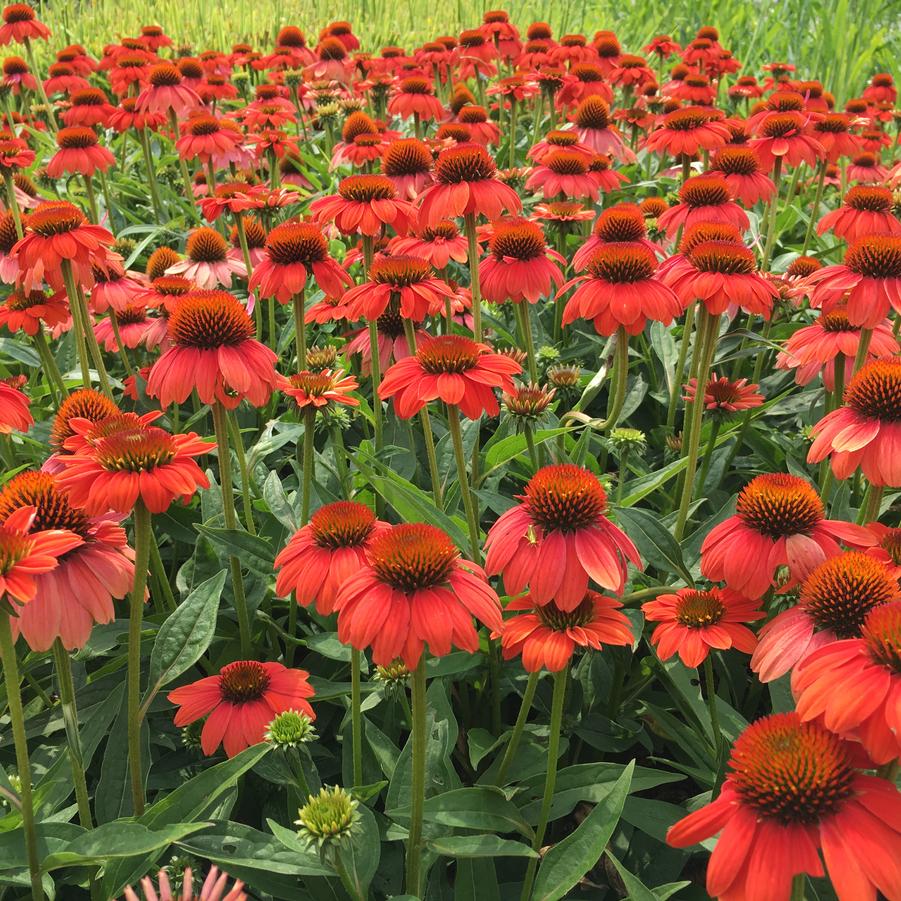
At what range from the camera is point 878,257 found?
2.06 meters

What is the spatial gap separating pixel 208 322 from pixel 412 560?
0.75 meters

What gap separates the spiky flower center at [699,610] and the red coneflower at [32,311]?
1.83m

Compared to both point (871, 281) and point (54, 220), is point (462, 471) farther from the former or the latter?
point (54, 220)

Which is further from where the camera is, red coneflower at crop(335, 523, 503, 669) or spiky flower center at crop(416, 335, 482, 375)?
spiky flower center at crop(416, 335, 482, 375)

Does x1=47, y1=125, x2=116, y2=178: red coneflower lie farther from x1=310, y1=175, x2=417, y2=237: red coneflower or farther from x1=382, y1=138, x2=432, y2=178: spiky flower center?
x1=310, y1=175, x2=417, y2=237: red coneflower

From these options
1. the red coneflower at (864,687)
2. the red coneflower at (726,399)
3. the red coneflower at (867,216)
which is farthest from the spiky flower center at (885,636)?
the red coneflower at (867,216)

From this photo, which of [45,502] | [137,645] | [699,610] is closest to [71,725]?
[137,645]

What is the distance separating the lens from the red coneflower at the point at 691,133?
134 inches

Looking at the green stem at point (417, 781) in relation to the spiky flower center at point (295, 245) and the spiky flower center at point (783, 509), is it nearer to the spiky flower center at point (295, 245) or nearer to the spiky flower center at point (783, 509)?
the spiky flower center at point (783, 509)

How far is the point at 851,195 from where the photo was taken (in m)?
2.80

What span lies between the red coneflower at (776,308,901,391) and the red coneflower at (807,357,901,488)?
0.52m

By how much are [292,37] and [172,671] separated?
5162mm

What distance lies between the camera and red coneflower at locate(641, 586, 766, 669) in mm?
1528

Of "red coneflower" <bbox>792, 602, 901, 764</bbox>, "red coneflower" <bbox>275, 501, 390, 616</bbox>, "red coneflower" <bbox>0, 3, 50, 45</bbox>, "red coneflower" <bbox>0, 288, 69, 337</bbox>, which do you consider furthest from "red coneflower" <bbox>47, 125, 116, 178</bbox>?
"red coneflower" <bbox>792, 602, 901, 764</bbox>
